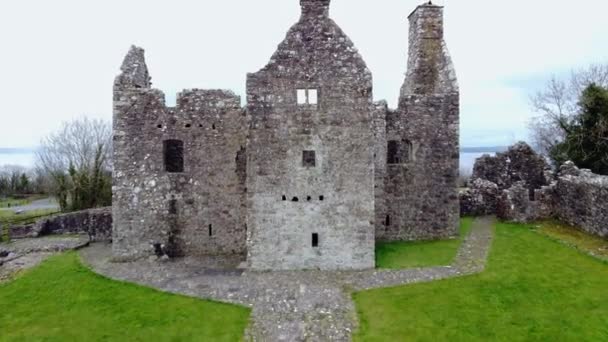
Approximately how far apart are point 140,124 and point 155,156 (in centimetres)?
126

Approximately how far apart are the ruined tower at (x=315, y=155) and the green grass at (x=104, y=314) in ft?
11.3

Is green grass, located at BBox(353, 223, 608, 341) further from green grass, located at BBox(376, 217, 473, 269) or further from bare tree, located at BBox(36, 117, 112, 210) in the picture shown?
bare tree, located at BBox(36, 117, 112, 210)

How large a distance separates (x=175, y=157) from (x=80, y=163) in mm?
22041

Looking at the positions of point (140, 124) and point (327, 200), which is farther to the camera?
point (140, 124)

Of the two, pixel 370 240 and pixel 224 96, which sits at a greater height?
pixel 224 96

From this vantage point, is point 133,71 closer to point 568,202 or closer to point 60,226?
point 60,226

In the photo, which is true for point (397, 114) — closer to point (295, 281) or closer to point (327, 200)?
point (327, 200)

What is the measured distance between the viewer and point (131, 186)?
50.1ft

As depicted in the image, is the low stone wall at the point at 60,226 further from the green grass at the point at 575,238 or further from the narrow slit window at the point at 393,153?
the green grass at the point at 575,238

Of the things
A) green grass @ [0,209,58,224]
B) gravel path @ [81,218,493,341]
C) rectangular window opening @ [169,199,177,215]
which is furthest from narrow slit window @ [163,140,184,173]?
green grass @ [0,209,58,224]

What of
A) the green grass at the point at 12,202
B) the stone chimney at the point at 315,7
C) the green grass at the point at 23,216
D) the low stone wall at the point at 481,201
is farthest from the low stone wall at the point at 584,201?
the green grass at the point at 12,202

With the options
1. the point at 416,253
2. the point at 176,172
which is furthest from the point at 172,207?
the point at 416,253

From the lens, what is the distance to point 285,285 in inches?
488

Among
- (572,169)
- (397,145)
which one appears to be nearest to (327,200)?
(397,145)
